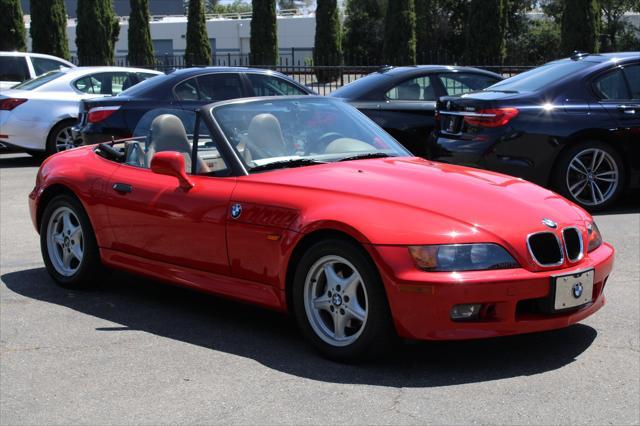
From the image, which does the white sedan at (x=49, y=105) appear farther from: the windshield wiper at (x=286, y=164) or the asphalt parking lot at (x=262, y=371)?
the windshield wiper at (x=286, y=164)

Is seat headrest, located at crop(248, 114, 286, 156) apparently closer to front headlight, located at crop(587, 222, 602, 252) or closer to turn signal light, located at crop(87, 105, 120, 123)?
front headlight, located at crop(587, 222, 602, 252)

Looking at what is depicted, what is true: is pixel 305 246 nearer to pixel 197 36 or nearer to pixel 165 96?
pixel 165 96

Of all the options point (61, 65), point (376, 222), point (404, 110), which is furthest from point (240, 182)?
point (61, 65)

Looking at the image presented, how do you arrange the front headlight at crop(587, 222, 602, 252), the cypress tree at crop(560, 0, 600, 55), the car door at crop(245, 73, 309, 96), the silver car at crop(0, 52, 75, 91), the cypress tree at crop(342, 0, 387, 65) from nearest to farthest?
the front headlight at crop(587, 222, 602, 252), the car door at crop(245, 73, 309, 96), the silver car at crop(0, 52, 75, 91), the cypress tree at crop(560, 0, 600, 55), the cypress tree at crop(342, 0, 387, 65)

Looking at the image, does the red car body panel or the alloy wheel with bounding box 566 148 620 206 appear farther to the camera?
the alloy wheel with bounding box 566 148 620 206

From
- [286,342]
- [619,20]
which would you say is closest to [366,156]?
[286,342]

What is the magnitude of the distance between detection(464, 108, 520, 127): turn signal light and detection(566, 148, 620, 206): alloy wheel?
86cm

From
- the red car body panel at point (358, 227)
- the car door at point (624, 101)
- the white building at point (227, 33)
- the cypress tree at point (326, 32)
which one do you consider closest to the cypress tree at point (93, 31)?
the cypress tree at point (326, 32)

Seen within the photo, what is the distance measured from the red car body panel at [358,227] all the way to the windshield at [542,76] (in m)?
4.24

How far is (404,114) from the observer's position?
11.5 m

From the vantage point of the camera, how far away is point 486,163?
932 centimetres

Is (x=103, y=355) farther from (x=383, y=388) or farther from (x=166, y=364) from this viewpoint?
(x=383, y=388)

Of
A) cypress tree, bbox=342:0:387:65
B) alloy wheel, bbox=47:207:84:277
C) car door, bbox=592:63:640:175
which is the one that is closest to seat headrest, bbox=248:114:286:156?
alloy wheel, bbox=47:207:84:277

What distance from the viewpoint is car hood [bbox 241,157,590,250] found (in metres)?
4.62
